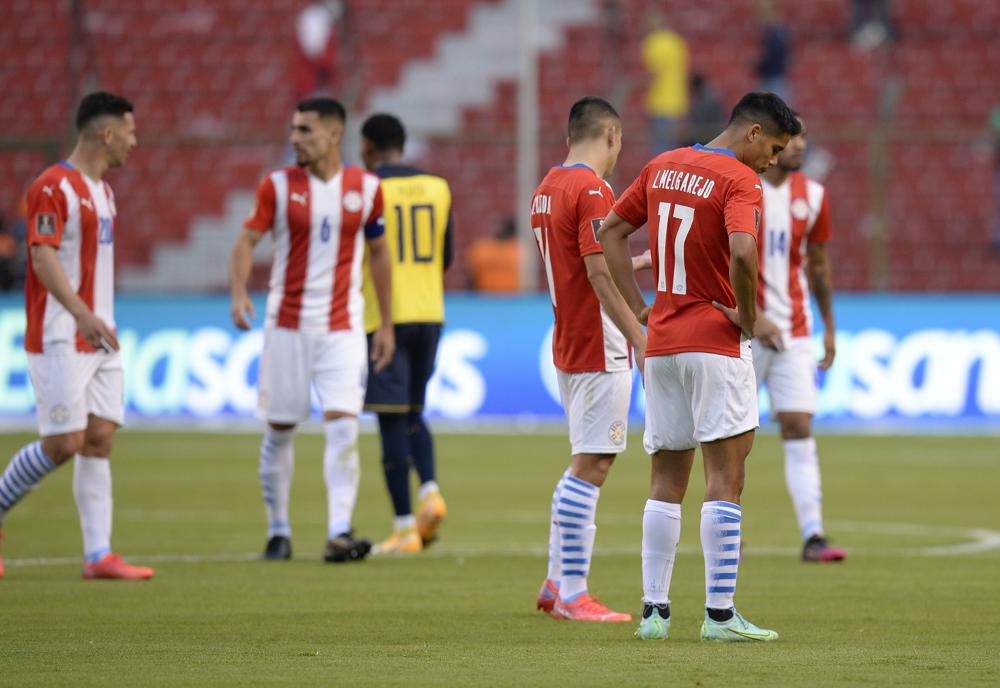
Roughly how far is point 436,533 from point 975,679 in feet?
18.7

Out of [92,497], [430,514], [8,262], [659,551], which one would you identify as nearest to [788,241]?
[430,514]

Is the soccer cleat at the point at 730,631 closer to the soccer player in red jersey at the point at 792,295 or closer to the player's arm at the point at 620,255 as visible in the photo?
the player's arm at the point at 620,255

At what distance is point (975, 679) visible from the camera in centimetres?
637

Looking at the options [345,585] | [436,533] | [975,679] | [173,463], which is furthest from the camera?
[173,463]

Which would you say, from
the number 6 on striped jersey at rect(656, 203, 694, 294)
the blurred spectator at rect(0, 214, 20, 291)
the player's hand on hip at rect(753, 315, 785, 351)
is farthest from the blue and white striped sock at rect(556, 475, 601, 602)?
the blurred spectator at rect(0, 214, 20, 291)

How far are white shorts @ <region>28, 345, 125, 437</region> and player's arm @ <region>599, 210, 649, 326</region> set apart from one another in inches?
127

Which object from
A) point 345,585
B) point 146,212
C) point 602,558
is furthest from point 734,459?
point 146,212

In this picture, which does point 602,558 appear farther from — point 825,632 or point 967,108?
point 967,108

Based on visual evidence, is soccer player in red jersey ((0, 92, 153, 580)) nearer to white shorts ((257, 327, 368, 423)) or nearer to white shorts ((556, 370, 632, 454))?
white shorts ((257, 327, 368, 423))

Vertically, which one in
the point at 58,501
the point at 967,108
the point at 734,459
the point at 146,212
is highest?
the point at 967,108

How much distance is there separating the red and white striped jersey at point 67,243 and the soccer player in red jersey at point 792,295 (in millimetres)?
3919

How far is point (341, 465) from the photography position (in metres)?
10.6

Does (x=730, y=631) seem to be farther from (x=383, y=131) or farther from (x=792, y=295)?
(x=383, y=131)

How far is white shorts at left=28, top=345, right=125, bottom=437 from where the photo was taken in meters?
9.41
